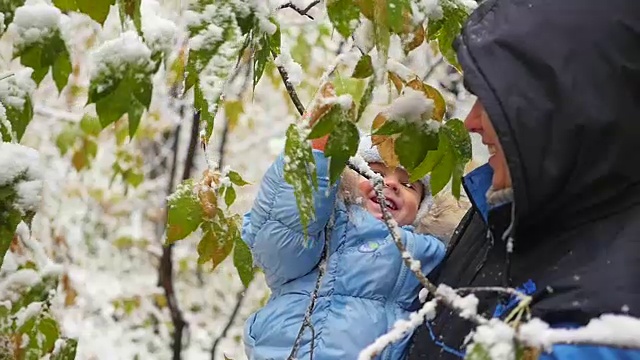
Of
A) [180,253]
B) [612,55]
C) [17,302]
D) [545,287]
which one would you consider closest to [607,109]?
[612,55]

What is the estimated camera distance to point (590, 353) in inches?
30.1

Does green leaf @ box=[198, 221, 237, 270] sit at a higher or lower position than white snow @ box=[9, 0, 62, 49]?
lower

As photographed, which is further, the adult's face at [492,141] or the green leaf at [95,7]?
the adult's face at [492,141]

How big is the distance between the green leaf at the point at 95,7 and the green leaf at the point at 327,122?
0.25m

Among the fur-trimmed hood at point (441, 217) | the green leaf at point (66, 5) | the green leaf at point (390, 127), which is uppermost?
the green leaf at point (66, 5)

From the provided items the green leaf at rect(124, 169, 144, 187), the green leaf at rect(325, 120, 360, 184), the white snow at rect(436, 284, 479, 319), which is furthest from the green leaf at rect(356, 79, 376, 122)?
the green leaf at rect(124, 169, 144, 187)

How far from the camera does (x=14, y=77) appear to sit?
79cm

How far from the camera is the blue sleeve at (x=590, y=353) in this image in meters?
0.76

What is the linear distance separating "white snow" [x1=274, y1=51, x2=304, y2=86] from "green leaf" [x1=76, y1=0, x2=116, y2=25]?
32cm

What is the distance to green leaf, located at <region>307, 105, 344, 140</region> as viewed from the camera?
0.81 m

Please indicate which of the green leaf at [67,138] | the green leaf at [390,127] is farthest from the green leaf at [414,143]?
the green leaf at [67,138]

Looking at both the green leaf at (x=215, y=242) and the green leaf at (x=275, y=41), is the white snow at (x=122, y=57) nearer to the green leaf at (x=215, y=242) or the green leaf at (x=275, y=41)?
the green leaf at (x=275, y=41)

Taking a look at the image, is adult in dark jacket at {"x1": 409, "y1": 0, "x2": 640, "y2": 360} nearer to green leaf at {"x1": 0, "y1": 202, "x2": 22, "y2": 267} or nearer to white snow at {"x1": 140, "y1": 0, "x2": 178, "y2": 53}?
white snow at {"x1": 140, "y1": 0, "x2": 178, "y2": 53}

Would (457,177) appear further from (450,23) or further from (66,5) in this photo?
(66,5)
